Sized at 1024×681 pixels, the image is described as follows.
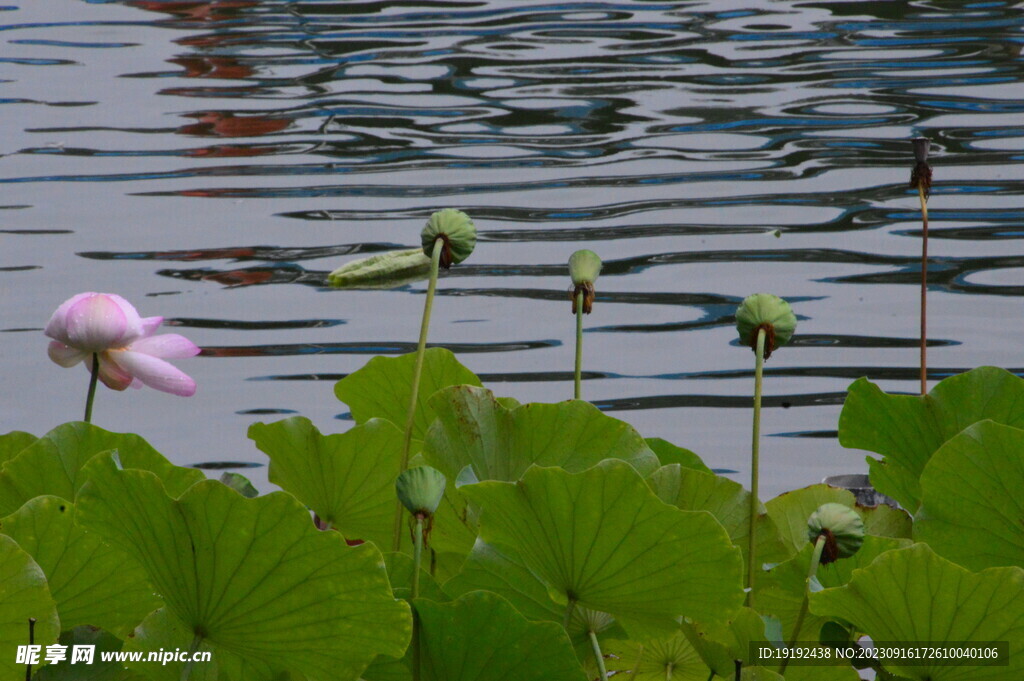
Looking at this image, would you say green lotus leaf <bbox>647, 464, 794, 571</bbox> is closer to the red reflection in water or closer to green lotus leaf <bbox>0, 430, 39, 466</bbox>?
green lotus leaf <bbox>0, 430, 39, 466</bbox>

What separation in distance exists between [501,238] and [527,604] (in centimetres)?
323

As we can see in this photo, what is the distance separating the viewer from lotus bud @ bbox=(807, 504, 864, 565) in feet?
1.47

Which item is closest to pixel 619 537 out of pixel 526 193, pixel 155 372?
pixel 155 372

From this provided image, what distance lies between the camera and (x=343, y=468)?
1.91 feet

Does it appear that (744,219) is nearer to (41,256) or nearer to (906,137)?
(906,137)

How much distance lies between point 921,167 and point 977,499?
7.8 inches

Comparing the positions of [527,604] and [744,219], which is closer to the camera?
[527,604]

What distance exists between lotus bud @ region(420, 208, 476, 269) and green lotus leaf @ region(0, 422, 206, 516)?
0.15m

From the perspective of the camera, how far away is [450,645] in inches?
17.6

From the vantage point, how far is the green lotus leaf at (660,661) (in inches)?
21.3

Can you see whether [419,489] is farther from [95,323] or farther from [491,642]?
[95,323]

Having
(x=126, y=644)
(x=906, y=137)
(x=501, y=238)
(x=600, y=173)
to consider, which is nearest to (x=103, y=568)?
(x=126, y=644)

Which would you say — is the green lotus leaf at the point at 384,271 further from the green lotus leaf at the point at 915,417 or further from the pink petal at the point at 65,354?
the green lotus leaf at the point at 915,417

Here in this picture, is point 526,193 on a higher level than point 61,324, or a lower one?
lower
